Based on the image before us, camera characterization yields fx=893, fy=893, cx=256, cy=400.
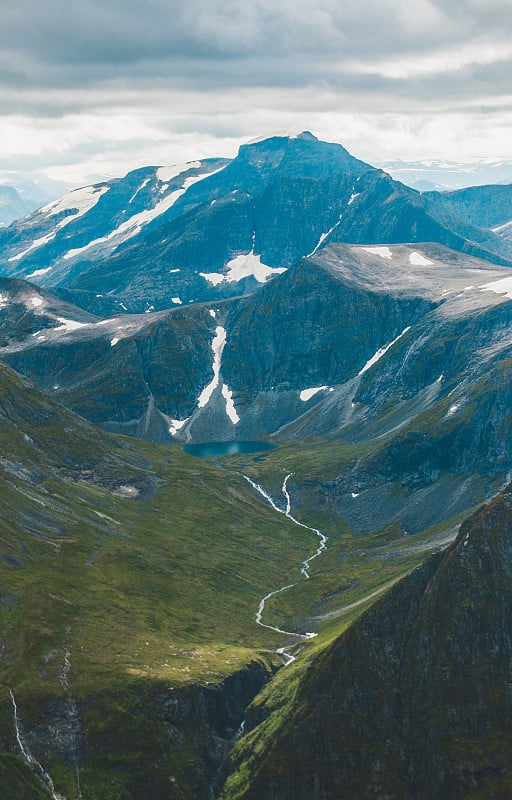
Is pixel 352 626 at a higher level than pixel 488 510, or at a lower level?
lower

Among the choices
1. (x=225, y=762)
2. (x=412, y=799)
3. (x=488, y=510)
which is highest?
(x=488, y=510)

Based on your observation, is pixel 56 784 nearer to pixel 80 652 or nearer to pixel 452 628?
pixel 80 652

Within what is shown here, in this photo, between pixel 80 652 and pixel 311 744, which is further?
pixel 80 652

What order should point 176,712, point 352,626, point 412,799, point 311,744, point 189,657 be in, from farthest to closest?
point 189,657 < point 176,712 < point 352,626 < point 311,744 < point 412,799

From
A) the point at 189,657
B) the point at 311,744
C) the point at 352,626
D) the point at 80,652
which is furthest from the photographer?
the point at 189,657

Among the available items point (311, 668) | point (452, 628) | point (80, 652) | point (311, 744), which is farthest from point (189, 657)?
point (452, 628)

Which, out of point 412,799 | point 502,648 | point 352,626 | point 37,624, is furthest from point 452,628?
point 37,624

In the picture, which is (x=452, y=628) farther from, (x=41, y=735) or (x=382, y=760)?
(x=41, y=735)
